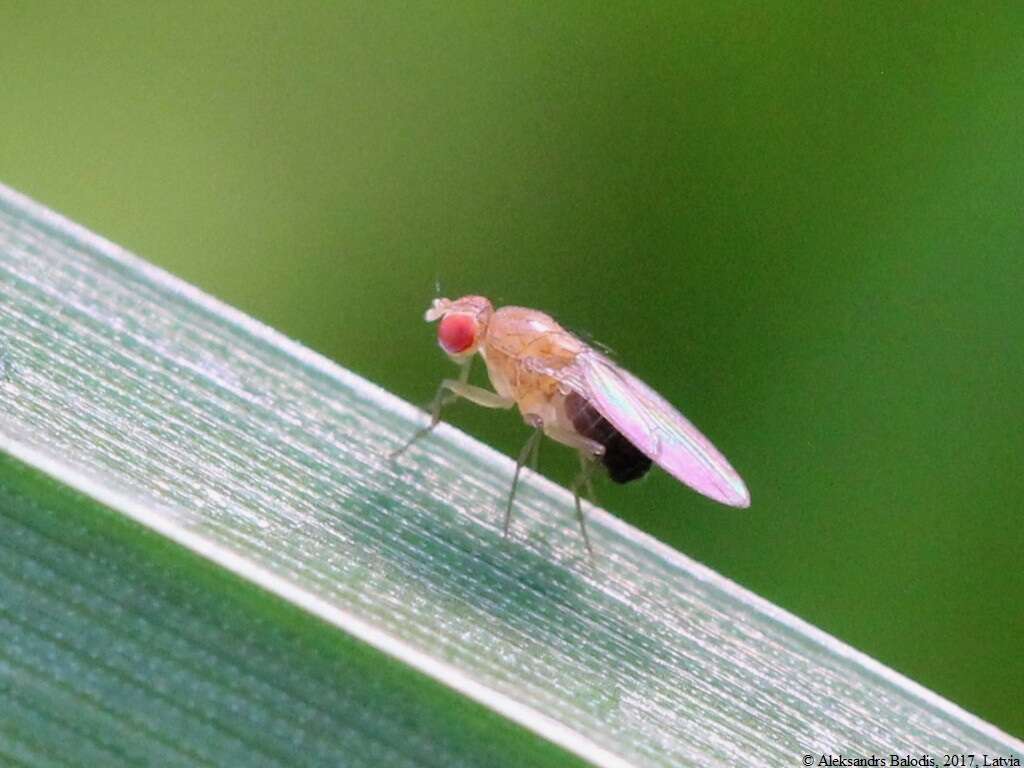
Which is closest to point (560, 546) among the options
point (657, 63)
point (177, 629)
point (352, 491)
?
point (352, 491)

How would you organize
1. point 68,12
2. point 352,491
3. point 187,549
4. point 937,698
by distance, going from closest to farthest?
point 187,549
point 937,698
point 352,491
point 68,12

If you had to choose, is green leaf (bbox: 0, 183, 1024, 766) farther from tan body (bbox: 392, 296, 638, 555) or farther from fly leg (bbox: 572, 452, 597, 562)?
tan body (bbox: 392, 296, 638, 555)

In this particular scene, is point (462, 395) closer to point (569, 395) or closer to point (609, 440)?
point (569, 395)

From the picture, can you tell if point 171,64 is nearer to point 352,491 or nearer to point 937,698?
point 352,491

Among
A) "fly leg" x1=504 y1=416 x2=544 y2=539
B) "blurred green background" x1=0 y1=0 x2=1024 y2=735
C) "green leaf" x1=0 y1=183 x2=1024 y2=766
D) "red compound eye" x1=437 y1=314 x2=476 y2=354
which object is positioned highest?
"blurred green background" x1=0 y1=0 x2=1024 y2=735

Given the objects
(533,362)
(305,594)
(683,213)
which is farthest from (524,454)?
(683,213)

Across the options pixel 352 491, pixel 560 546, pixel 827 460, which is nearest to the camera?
pixel 352 491

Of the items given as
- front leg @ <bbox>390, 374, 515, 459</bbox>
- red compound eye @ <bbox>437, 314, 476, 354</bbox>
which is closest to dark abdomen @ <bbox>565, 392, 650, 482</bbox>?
front leg @ <bbox>390, 374, 515, 459</bbox>
